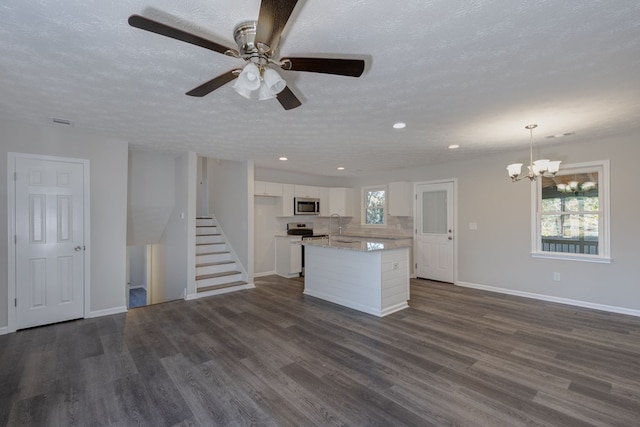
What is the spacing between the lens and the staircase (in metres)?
5.23

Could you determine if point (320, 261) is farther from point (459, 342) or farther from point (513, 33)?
point (513, 33)

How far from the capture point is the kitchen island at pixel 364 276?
404 cm

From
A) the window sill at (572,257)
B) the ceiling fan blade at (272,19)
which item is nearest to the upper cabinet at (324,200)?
the window sill at (572,257)

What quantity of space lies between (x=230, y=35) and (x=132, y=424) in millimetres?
2590

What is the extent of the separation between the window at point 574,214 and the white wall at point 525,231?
10 centimetres

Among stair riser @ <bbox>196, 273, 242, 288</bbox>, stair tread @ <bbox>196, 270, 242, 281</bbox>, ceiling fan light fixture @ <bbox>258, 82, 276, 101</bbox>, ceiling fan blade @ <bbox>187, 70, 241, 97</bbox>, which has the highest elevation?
ceiling fan blade @ <bbox>187, 70, 241, 97</bbox>

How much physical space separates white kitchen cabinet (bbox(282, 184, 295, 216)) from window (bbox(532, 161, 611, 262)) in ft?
15.1

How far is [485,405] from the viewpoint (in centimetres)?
213

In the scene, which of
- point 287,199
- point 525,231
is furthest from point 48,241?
point 525,231

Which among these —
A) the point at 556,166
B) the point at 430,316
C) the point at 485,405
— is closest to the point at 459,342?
the point at 430,316

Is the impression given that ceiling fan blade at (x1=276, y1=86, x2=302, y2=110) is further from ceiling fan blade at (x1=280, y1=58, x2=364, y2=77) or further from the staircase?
the staircase

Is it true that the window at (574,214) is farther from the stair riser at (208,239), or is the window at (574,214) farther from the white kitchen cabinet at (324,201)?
the stair riser at (208,239)

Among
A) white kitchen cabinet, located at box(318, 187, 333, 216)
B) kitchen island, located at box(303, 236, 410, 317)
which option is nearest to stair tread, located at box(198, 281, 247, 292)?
kitchen island, located at box(303, 236, 410, 317)

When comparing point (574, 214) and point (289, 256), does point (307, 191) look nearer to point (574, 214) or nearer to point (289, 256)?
point (289, 256)
